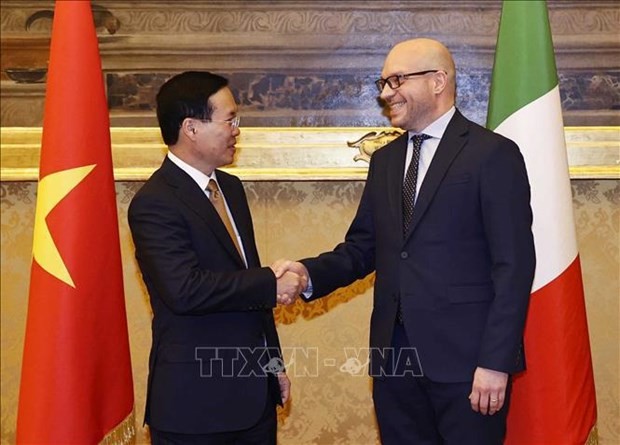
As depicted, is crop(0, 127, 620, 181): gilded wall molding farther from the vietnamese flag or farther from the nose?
the nose

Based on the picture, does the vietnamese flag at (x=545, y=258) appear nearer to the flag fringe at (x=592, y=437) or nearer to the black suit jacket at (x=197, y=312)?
the flag fringe at (x=592, y=437)

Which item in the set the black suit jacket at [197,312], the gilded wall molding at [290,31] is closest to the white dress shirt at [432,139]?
the black suit jacket at [197,312]

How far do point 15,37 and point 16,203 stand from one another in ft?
2.27

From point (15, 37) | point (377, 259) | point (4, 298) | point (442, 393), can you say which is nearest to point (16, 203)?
point (4, 298)

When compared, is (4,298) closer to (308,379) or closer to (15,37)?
(15,37)

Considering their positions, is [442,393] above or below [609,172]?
below

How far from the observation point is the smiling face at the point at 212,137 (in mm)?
2447

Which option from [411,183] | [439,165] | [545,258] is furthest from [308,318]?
[439,165]

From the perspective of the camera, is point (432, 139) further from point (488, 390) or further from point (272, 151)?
point (272, 151)

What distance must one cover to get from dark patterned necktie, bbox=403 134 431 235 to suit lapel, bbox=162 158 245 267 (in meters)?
0.50

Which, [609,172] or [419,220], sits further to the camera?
[609,172]

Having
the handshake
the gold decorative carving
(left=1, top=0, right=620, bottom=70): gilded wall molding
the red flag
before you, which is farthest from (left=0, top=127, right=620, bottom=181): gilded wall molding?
the handshake

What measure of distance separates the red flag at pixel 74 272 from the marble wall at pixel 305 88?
0.72 metres

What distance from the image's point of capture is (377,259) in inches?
98.9
